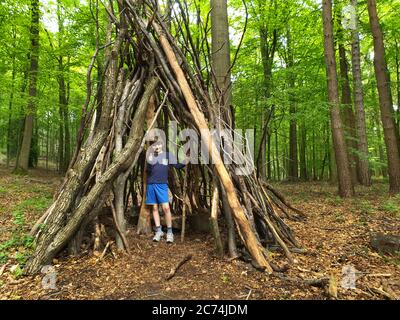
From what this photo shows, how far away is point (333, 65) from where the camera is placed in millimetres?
7812

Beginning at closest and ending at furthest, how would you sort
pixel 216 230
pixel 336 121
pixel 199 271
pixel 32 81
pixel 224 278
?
pixel 224 278
pixel 199 271
pixel 216 230
pixel 336 121
pixel 32 81

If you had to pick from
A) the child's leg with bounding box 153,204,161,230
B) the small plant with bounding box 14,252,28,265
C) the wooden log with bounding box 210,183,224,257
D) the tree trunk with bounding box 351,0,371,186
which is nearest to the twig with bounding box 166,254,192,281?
the wooden log with bounding box 210,183,224,257

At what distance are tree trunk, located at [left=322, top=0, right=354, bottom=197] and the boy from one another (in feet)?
16.4

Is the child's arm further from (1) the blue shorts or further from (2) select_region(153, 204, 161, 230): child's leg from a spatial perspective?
(2) select_region(153, 204, 161, 230): child's leg

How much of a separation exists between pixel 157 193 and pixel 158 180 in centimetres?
19

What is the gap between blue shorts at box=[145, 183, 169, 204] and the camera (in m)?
4.26

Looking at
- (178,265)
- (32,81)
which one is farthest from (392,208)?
(32,81)

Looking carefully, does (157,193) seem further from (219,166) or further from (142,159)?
(219,166)

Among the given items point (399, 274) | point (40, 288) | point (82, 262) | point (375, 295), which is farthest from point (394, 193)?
point (40, 288)

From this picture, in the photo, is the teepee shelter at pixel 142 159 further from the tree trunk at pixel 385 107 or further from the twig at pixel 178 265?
the tree trunk at pixel 385 107

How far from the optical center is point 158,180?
4.31 metres

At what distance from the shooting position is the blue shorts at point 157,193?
4.26 metres
